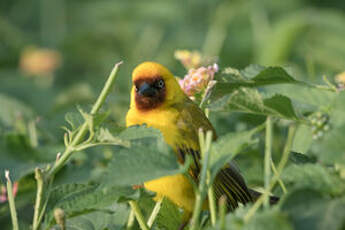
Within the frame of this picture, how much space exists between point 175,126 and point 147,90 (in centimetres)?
29

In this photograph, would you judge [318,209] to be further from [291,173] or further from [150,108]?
[150,108]

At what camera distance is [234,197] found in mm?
1722

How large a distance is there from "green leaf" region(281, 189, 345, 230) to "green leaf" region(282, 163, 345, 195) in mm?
20

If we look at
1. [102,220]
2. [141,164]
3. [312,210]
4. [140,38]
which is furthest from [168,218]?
[140,38]

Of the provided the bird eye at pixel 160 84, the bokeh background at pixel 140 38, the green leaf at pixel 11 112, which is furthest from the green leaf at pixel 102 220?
the bokeh background at pixel 140 38

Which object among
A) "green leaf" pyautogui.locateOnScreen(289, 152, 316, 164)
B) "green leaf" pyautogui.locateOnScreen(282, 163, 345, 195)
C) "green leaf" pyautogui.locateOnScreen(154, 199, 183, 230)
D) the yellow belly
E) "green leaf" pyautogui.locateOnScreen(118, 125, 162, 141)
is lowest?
the yellow belly

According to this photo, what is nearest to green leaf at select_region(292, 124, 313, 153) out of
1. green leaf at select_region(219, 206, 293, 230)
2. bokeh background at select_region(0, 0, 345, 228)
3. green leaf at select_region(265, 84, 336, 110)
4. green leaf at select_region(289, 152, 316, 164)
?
green leaf at select_region(265, 84, 336, 110)

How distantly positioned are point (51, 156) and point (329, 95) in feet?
2.65

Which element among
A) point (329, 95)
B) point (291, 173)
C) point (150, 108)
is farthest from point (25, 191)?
point (291, 173)

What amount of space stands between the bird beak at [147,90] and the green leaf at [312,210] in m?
1.28

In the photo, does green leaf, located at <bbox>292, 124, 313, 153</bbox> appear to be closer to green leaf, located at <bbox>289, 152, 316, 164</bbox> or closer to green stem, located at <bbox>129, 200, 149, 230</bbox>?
green leaf, located at <bbox>289, 152, 316, 164</bbox>

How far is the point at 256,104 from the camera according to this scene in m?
1.12

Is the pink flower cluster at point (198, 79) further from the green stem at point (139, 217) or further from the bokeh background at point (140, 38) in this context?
the bokeh background at point (140, 38)

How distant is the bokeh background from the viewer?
4.27 m
